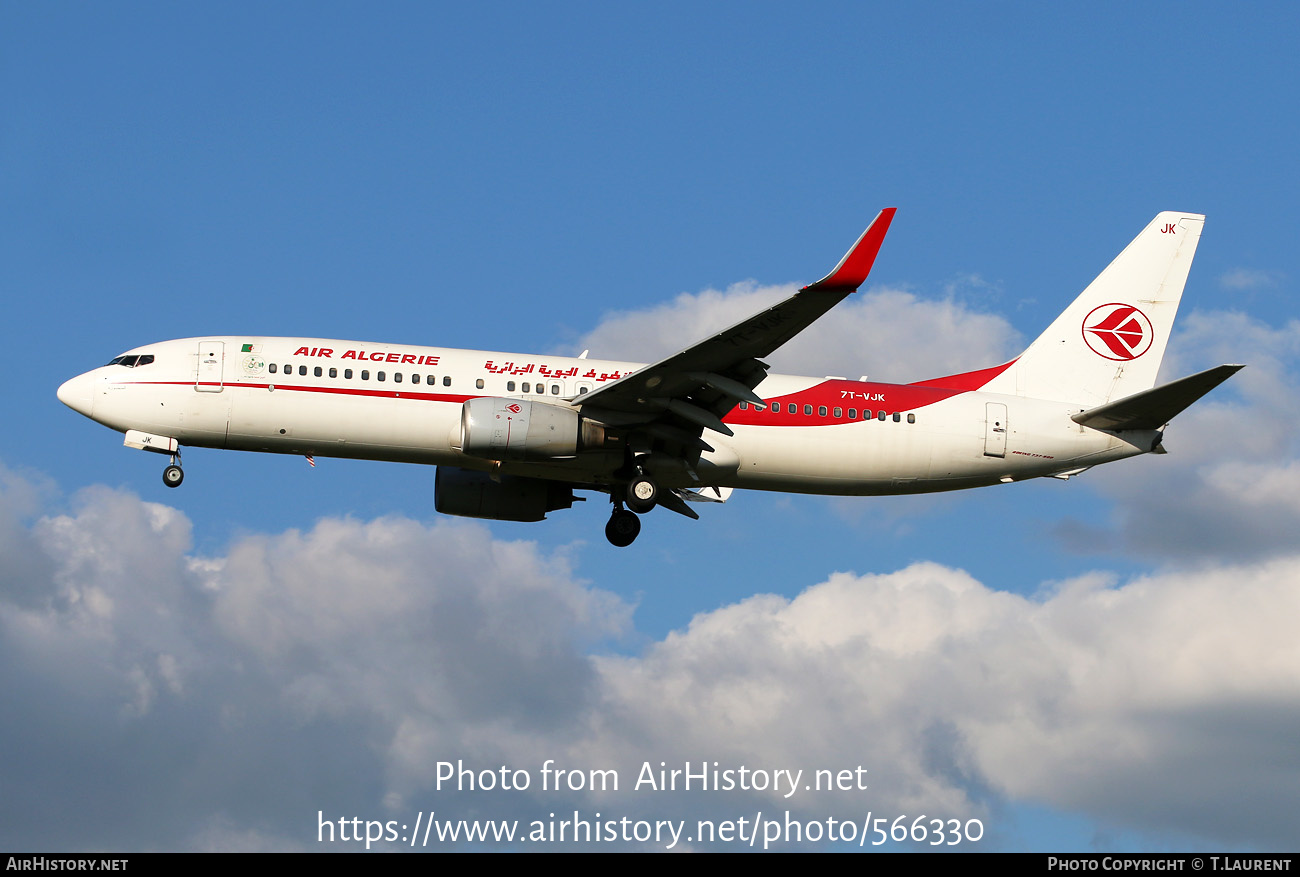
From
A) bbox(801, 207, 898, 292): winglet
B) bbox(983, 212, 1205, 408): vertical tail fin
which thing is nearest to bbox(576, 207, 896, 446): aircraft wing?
bbox(801, 207, 898, 292): winglet

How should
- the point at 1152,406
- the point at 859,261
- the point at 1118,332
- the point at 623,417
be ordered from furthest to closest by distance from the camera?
the point at 1118,332, the point at 1152,406, the point at 623,417, the point at 859,261

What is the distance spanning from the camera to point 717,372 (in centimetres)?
3338

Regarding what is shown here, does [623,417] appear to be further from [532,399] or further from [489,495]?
[489,495]

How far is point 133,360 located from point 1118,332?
88.5 ft

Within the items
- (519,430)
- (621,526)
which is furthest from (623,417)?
(621,526)

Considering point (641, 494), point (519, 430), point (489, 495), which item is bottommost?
point (641, 494)

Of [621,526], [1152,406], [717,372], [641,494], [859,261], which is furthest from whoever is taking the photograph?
[621,526]

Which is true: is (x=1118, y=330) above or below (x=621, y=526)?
above

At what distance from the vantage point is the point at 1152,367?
1613 inches
